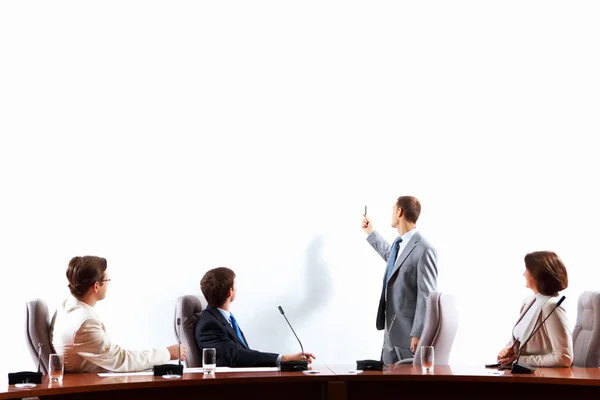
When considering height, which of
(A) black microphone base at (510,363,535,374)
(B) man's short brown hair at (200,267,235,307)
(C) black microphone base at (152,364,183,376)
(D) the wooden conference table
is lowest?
(D) the wooden conference table

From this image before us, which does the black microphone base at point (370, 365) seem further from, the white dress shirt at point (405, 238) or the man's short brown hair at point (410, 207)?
the man's short brown hair at point (410, 207)

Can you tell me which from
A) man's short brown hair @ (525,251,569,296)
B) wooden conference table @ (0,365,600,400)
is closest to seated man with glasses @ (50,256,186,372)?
wooden conference table @ (0,365,600,400)

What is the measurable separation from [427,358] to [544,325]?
0.62 meters

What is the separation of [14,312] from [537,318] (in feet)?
10.4

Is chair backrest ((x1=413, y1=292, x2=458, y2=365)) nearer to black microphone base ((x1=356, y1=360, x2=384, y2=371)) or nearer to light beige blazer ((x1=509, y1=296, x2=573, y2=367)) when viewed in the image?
light beige blazer ((x1=509, y1=296, x2=573, y2=367))

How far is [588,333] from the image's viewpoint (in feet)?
12.5

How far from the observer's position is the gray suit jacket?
180 inches

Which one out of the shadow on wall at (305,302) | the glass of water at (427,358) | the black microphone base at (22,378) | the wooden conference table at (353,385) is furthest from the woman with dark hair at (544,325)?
the black microphone base at (22,378)

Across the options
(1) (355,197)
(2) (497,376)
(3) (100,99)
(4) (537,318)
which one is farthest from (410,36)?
(2) (497,376)

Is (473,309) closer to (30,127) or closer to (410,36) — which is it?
(410,36)

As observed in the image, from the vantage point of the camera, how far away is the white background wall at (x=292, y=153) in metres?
4.98

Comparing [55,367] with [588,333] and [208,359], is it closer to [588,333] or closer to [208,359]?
[208,359]

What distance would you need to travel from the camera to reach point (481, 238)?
5.33 metres

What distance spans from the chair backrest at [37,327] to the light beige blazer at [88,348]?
0.99 feet
